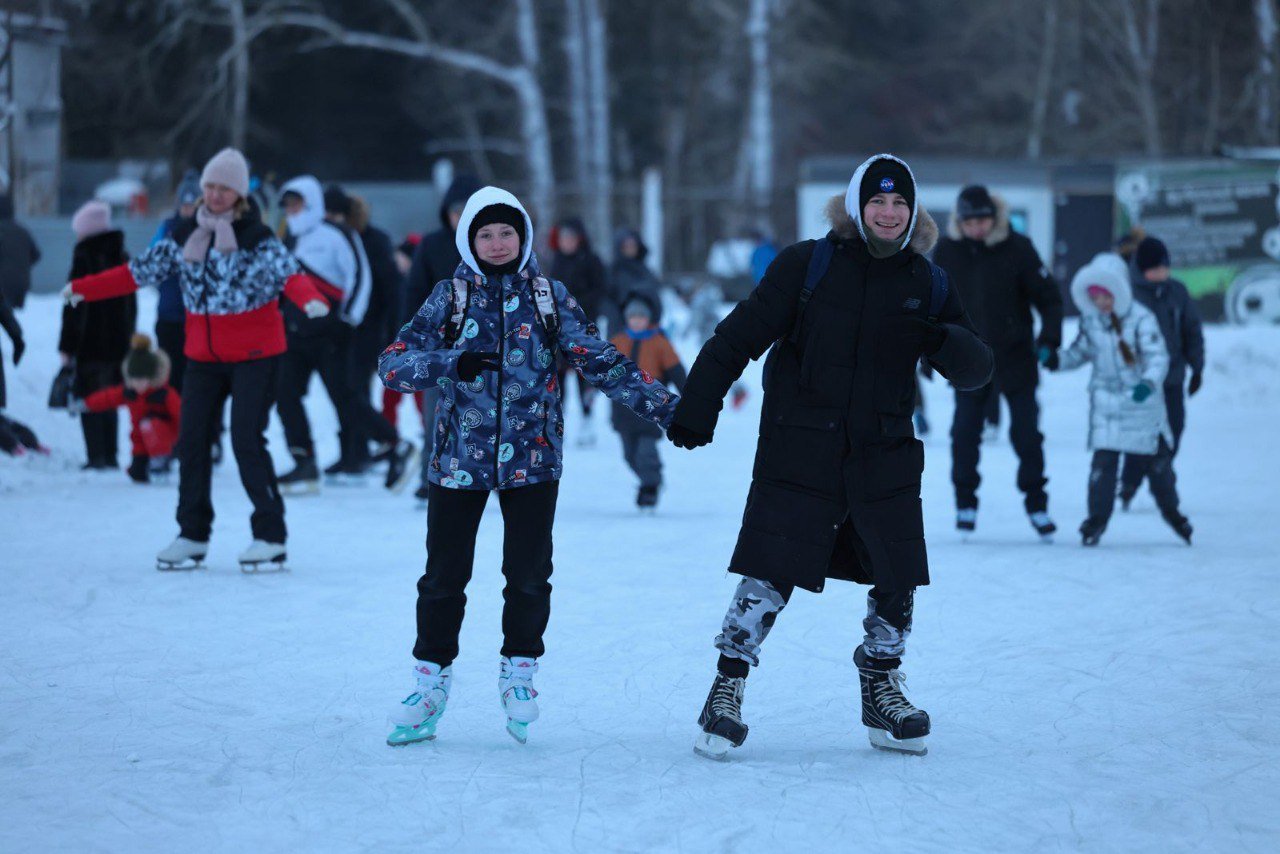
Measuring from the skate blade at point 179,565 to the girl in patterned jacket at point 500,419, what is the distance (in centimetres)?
297

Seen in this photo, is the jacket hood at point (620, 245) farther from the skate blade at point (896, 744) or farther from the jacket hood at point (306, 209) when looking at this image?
the skate blade at point (896, 744)

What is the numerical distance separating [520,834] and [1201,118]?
93.4 ft

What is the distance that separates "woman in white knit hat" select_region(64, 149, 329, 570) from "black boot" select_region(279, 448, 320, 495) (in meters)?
3.06

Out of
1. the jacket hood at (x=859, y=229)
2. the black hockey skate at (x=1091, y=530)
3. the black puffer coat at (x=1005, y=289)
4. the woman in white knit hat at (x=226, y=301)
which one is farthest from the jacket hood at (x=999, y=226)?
the jacket hood at (x=859, y=229)

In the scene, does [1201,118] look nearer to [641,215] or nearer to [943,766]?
[641,215]

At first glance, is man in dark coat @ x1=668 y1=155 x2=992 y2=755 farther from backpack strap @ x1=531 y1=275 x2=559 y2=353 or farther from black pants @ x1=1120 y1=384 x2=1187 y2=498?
black pants @ x1=1120 y1=384 x2=1187 y2=498

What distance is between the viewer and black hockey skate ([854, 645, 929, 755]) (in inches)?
174

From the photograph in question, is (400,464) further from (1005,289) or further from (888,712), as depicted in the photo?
(888,712)

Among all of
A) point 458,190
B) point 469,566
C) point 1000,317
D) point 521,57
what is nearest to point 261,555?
point 458,190

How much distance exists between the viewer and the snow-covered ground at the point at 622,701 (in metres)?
3.82

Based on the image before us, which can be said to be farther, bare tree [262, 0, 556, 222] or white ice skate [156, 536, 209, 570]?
bare tree [262, 0, 556, 222]

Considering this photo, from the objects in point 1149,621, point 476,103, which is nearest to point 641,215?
point 476,103

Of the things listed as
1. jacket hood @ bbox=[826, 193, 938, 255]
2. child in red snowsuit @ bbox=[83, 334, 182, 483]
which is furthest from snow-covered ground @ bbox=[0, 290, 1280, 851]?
jacket hood @ bbox=[826, 193, 938, 255]

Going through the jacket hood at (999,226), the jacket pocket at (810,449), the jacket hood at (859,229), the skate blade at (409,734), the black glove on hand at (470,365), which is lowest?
the skate blade at (409,734)
